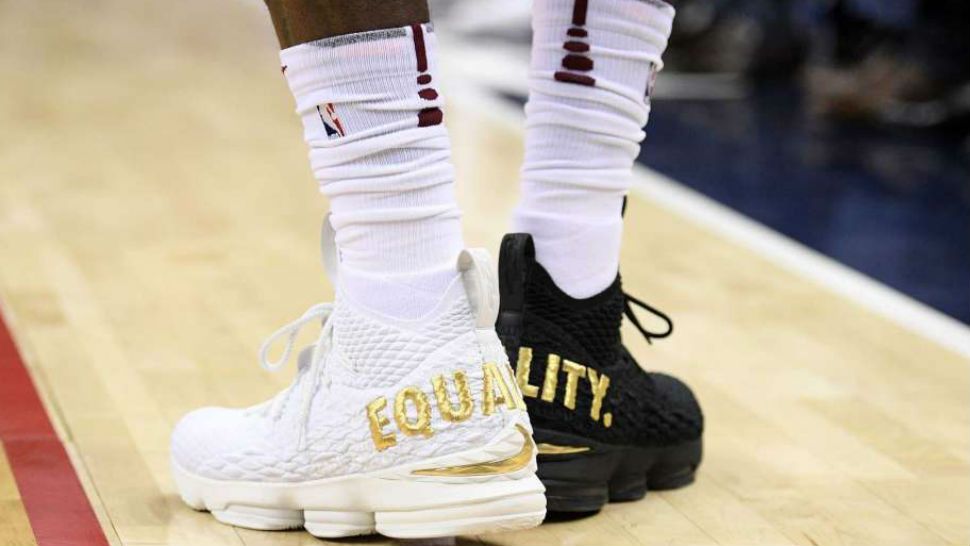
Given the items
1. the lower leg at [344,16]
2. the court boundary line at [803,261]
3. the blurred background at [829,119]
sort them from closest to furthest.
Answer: the lower leg at [344,16], the court boundary line at [803,261], the blurred background at [829,119]

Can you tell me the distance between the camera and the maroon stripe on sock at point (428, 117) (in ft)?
3.00

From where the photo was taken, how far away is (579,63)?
40.7 inches

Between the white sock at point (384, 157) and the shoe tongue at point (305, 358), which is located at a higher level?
the white sock at point (384, 157)

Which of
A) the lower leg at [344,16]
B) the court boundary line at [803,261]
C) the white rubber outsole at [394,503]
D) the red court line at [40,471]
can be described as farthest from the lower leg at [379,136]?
the court boundary line at [803,261]

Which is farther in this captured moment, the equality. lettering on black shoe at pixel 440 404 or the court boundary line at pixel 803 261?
the court boundary line at pixel 803 261

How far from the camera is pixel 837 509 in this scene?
112 centimetres

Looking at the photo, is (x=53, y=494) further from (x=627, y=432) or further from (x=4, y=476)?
(x=627, y=432)

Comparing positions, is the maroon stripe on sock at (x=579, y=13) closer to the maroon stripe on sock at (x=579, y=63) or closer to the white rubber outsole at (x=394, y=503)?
the maroon stripe on sock at (x=579, y=63)

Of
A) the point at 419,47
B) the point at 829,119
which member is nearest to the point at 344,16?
the point at 419,47

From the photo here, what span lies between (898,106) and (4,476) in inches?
107

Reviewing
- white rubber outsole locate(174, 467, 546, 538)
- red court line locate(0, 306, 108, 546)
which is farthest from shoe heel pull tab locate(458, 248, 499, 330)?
red court line locate(0, 306, 108, 546)

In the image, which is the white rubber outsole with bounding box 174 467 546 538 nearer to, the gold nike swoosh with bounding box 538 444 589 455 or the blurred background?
the gold nike swoosh with bounding box 538 444 589 455

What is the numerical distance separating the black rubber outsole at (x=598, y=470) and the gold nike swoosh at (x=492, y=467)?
0.31ft

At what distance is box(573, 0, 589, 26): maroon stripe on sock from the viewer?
1.03 metres
